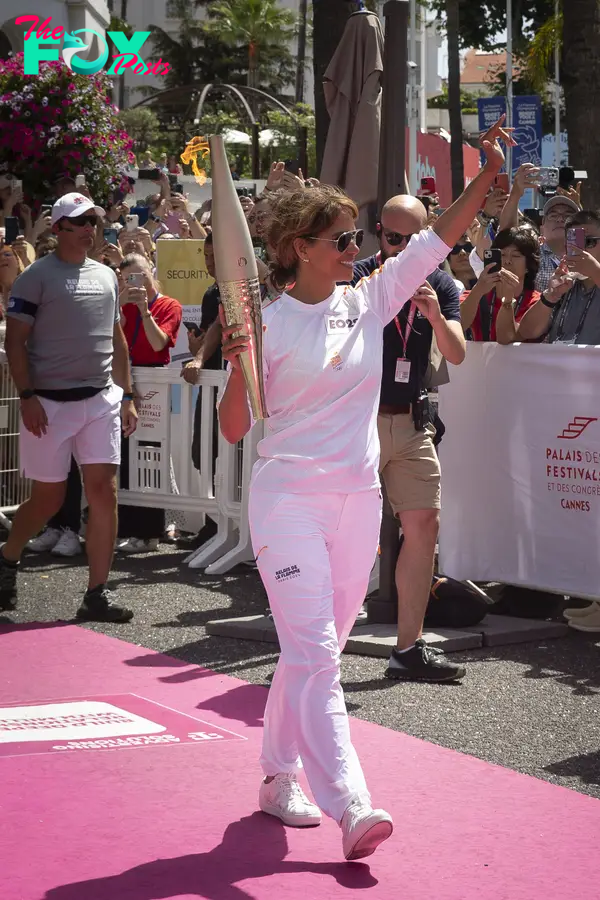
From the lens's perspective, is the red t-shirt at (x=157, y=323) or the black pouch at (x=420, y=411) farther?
the red t-shirt at (x=157, y=323)

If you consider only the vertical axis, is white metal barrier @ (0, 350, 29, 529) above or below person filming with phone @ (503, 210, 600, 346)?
below

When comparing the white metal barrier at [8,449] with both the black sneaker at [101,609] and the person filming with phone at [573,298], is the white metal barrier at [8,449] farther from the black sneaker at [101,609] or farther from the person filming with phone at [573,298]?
the person filming with phone at [573,298]

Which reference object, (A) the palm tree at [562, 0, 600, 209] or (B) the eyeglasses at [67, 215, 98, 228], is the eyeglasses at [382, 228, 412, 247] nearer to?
(B) the eyeglasses at [67, 215, 98, 228]

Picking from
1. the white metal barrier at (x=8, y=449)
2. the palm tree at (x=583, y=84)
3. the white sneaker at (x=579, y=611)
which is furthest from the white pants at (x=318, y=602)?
the palm tree at (x=583, y=84)

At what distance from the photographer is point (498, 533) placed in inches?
330

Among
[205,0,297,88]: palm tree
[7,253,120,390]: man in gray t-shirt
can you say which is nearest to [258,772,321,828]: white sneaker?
[7,253,120,390]: man in gray t-shirt

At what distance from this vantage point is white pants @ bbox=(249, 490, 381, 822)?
13.8 ft

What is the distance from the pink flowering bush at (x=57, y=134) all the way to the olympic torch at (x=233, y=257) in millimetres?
14583

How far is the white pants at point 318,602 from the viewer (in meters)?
4.20

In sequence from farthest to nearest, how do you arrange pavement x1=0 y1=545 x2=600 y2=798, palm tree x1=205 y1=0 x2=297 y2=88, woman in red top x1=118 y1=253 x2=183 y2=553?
1. palm tree x1=205 y1=0 x2=297 y2=88
2. woman in red top x1=118 y1=253 x2=183 y2=553
3. pavement x1=0 y1=545 x2=600 y2=798

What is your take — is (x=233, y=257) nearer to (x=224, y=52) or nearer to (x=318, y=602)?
(x=318, y=602)

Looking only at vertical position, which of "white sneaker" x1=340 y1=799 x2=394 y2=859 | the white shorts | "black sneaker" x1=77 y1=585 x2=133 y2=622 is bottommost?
"black sneaker" x1=77 y1=585 x2=133 y2=622

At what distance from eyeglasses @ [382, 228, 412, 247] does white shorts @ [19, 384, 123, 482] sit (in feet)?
7.55

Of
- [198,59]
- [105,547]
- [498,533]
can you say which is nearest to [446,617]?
[498,533]
